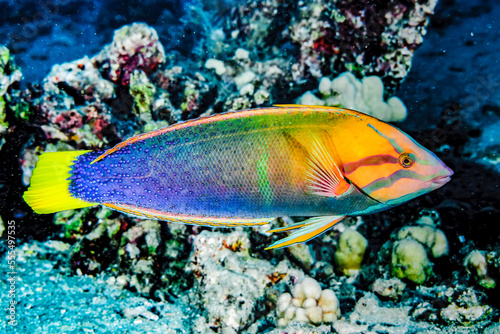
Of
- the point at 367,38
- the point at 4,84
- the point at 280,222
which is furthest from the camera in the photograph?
the point at 367,38

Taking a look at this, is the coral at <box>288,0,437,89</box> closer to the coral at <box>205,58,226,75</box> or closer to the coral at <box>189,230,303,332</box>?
the coral at <box>205,58,226,75</box>

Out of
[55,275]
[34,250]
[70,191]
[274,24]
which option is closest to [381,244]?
[70,191]

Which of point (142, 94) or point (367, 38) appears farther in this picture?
point (367, 38)

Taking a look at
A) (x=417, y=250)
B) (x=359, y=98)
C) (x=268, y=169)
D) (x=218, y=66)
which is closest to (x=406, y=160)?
(x=268, y=169)

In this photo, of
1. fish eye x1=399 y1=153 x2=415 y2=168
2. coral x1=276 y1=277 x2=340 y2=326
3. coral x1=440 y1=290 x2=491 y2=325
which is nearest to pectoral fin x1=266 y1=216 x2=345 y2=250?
fish eye x1=399 y1=153 x2=415 y2=168

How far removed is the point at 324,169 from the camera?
93.2 inches

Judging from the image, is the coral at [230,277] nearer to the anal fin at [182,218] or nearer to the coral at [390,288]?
the coral at [390,288]

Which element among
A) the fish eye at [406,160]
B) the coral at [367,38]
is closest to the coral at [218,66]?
the coral at [367,38]

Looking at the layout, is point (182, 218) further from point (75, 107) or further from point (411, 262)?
point (75, 107)

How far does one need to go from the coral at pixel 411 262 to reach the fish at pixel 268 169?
168 cm

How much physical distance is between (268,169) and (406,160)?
1.11 metres

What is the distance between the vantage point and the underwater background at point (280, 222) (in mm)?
3240

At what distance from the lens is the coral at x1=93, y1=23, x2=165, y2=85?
5098 mm

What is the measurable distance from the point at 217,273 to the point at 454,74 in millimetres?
6046
